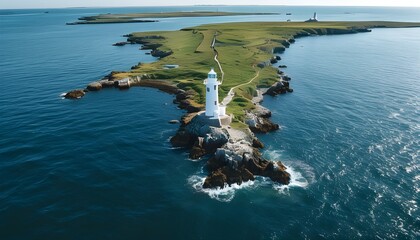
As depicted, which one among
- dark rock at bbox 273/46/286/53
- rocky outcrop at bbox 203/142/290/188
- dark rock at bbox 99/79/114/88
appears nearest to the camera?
Answer: rocky outcrop at bbox 203/142/290/188

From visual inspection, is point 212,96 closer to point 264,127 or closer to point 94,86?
point 264,127

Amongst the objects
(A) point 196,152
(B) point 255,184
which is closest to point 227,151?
(A) point 196,152

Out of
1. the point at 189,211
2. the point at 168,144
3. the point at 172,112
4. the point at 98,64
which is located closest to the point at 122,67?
the point at 98,64

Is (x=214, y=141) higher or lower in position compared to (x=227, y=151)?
lower

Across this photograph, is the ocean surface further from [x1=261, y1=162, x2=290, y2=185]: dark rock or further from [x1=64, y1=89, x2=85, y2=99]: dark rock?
[x1=64, y1=89, x2=85, y2=99]: dark rock

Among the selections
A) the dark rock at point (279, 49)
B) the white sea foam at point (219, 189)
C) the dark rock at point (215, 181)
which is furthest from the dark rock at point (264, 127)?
the dark rock at point (279, 49)

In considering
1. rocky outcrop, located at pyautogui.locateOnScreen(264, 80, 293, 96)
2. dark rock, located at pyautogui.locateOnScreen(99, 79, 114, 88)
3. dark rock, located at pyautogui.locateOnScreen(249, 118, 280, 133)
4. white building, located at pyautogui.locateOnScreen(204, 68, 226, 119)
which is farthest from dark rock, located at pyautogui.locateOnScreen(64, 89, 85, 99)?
rocky outcrop, located at pyautogui.locateOnScreen(264, 80, 293, 96)

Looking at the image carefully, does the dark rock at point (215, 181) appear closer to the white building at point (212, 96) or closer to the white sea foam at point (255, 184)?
the white sea foam at point (255, 184)

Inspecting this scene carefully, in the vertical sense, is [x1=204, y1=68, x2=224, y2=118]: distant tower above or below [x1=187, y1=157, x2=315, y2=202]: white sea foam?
above
